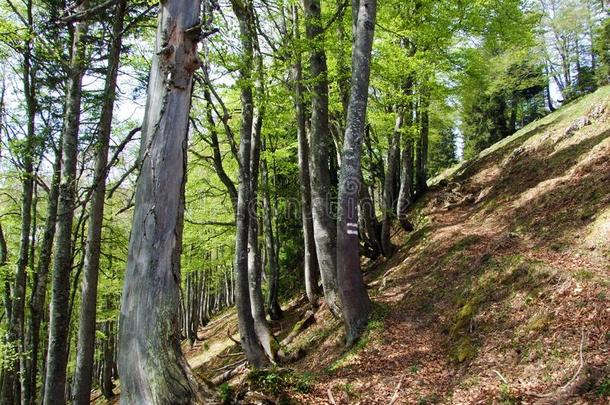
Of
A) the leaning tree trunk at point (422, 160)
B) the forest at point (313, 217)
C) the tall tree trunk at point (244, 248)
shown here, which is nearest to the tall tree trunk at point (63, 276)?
the forest at point (313, 217)

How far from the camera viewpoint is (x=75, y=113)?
24.2ft

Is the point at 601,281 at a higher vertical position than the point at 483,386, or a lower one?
higher

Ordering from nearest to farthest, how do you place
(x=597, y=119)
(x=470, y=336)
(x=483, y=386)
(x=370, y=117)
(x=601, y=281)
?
(x=483, y=386), (x=601, y=281), (x=470, y=336), (x=597, y=119), (x=370, y=117)

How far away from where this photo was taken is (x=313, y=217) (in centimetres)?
962

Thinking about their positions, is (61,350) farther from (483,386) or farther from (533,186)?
(533,186)

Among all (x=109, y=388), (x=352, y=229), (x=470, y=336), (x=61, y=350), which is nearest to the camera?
(x=470, y=336)

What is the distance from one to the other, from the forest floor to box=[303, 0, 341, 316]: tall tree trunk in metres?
1.22

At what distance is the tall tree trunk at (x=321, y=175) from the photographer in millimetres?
9258

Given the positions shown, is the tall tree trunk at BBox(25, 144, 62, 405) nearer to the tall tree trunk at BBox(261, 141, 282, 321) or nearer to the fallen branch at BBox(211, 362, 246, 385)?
the fallen branch at BBox(211, 362, 246, 385)

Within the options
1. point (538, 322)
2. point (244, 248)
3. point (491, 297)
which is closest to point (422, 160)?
point (244, 248)

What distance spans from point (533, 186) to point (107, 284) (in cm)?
1653

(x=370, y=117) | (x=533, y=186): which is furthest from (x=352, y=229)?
(x=370, y=117)

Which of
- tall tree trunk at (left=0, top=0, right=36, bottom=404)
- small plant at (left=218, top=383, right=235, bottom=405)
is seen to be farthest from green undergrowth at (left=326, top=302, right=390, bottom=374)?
tall tree trunk at (left=0, top=0, right=36, bottom=404)

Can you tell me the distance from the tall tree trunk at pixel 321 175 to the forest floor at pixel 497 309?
122 cm
